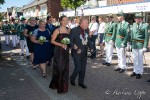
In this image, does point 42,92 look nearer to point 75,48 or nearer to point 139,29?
point 75,48

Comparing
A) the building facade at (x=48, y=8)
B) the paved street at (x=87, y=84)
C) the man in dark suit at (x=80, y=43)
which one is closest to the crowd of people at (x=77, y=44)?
the man in dark suit at (x=80, y=43)

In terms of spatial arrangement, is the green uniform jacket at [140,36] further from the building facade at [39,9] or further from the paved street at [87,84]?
the building facade at [39,9]

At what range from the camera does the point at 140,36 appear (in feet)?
30.2

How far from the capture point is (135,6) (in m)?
23.3

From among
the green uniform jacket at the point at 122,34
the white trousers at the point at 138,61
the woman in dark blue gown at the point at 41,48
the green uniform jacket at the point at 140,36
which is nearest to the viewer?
the green uniform jacket at the point at 140,36

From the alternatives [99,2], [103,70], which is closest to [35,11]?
[99,2]

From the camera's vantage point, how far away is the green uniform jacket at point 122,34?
9.88 meters

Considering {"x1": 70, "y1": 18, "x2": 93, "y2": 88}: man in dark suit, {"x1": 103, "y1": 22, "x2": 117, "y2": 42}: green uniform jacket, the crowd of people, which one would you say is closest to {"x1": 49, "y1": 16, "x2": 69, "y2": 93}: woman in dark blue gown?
the crowd of people

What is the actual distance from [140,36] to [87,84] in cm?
233

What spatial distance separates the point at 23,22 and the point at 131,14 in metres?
12.5

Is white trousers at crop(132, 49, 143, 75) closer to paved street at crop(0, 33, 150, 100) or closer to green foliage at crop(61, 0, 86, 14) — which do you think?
paved street at crop(0, 33, 150, 100)

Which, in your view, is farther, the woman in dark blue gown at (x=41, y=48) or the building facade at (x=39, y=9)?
the building facade at (x=39, y=9)

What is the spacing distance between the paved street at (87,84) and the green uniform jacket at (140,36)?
42.9 inches

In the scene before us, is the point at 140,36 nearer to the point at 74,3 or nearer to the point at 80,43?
the point at 80,43
